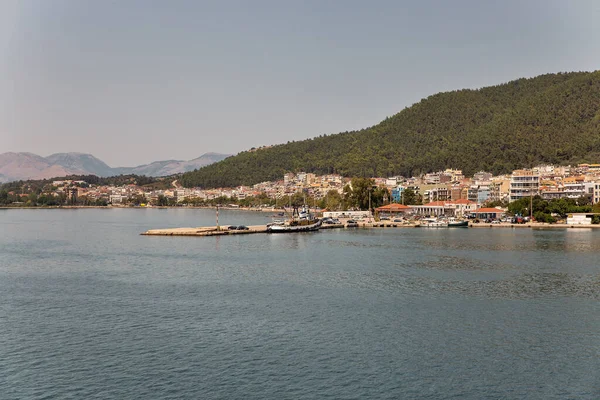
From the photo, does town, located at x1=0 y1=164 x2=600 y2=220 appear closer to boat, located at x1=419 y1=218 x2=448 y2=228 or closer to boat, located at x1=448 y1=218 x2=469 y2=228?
boat, located at x1=448 y1=218 x2=469 y2=228

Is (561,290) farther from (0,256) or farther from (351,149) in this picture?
(351,149)

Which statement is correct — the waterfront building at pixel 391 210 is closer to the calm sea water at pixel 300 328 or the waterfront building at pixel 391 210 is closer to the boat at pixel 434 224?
the boat at pixel 434 224

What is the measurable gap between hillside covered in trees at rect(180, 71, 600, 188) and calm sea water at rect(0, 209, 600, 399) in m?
93.1

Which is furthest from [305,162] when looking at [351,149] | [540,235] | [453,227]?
[540,235]

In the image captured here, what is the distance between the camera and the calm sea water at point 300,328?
1361 cm

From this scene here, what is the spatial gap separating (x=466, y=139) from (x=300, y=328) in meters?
129

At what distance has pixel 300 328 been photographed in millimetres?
18031

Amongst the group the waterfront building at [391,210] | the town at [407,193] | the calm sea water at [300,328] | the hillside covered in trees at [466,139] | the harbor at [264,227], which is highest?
the hillside covered in trees at [466,139]

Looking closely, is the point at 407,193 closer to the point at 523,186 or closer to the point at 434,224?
the point at 523,186

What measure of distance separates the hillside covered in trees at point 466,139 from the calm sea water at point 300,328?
93126mm

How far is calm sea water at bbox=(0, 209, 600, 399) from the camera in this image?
13.6m

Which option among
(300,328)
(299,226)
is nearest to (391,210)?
(299,226)

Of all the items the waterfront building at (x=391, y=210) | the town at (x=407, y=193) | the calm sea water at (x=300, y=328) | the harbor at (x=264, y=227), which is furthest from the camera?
the town at (x=407, y=193)

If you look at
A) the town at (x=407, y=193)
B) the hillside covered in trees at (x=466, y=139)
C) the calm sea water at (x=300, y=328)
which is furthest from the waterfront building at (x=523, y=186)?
the calm sea water at (x=300, y=328)
